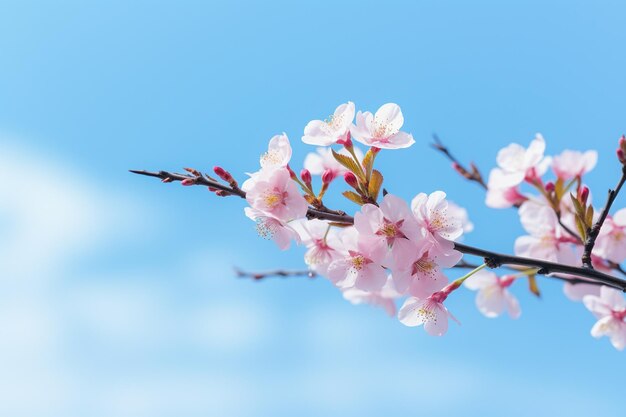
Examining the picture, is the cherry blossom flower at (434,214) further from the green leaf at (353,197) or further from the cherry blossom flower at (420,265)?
the green leaf at (353,197)

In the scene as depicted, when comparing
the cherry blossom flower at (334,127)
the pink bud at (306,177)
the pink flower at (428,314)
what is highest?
the cherry blossom flower at (334,127)

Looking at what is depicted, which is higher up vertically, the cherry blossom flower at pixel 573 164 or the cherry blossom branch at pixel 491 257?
the cherry blossom flower at pixel 573 164

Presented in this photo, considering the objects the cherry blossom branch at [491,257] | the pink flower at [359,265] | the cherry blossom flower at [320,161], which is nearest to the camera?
the cherry blossom branch at [491,257]

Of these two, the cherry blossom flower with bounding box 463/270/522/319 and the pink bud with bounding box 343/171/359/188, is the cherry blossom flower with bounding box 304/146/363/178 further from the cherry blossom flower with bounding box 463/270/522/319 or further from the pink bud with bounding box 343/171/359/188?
the cherry blossom flower with bounding box 463/270/522/319

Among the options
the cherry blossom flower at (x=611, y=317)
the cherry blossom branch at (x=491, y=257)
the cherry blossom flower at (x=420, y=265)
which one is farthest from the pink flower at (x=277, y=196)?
the cherry blossom flower at (x=611, y=317)

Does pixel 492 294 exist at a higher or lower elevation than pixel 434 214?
higher

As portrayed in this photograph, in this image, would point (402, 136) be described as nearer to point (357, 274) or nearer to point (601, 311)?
point (357, 274)

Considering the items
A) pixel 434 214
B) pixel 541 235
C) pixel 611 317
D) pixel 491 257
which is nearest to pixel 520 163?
pixel 541 235

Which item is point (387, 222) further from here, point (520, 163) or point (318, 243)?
point (520, 163)
